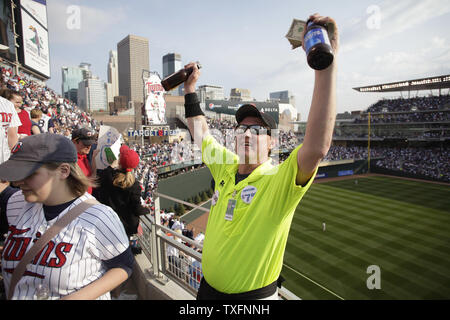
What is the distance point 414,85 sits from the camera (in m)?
46.2

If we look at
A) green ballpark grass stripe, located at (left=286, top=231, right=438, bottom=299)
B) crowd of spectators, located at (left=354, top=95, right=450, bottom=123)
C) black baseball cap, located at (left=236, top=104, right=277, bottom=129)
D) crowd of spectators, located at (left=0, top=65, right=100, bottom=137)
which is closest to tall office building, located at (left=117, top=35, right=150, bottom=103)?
crowd of spectators, located at (left=0, top=65, right=100, bottom=137)

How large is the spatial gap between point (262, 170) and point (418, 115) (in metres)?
55.9

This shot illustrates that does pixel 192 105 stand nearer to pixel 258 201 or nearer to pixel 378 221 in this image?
pixel 258 201

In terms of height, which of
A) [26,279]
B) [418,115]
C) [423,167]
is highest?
[418,115]

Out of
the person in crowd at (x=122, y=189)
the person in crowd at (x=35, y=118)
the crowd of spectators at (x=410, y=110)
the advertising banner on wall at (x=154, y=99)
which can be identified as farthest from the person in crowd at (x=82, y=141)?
the crowd of spectators at (x=410, y=110)

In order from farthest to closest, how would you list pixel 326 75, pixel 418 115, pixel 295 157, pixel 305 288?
pixel 418 115
pixel 305 288
pixel 295 157
pixel 326 75

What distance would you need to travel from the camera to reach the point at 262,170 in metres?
1.88

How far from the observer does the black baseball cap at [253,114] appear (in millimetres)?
2117

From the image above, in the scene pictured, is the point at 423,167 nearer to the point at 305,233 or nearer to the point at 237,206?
the point at 305,233

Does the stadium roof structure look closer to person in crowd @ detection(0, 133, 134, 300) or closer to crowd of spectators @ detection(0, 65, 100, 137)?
crowd of spectators @ detection(0, 65, 100, 137)

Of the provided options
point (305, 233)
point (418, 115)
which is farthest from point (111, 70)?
point (305, 233)

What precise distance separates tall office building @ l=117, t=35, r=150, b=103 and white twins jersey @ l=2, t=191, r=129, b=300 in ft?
178

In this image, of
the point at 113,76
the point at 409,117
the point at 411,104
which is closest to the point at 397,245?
the point at 409,117

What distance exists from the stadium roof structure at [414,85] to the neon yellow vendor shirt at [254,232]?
55024mm
